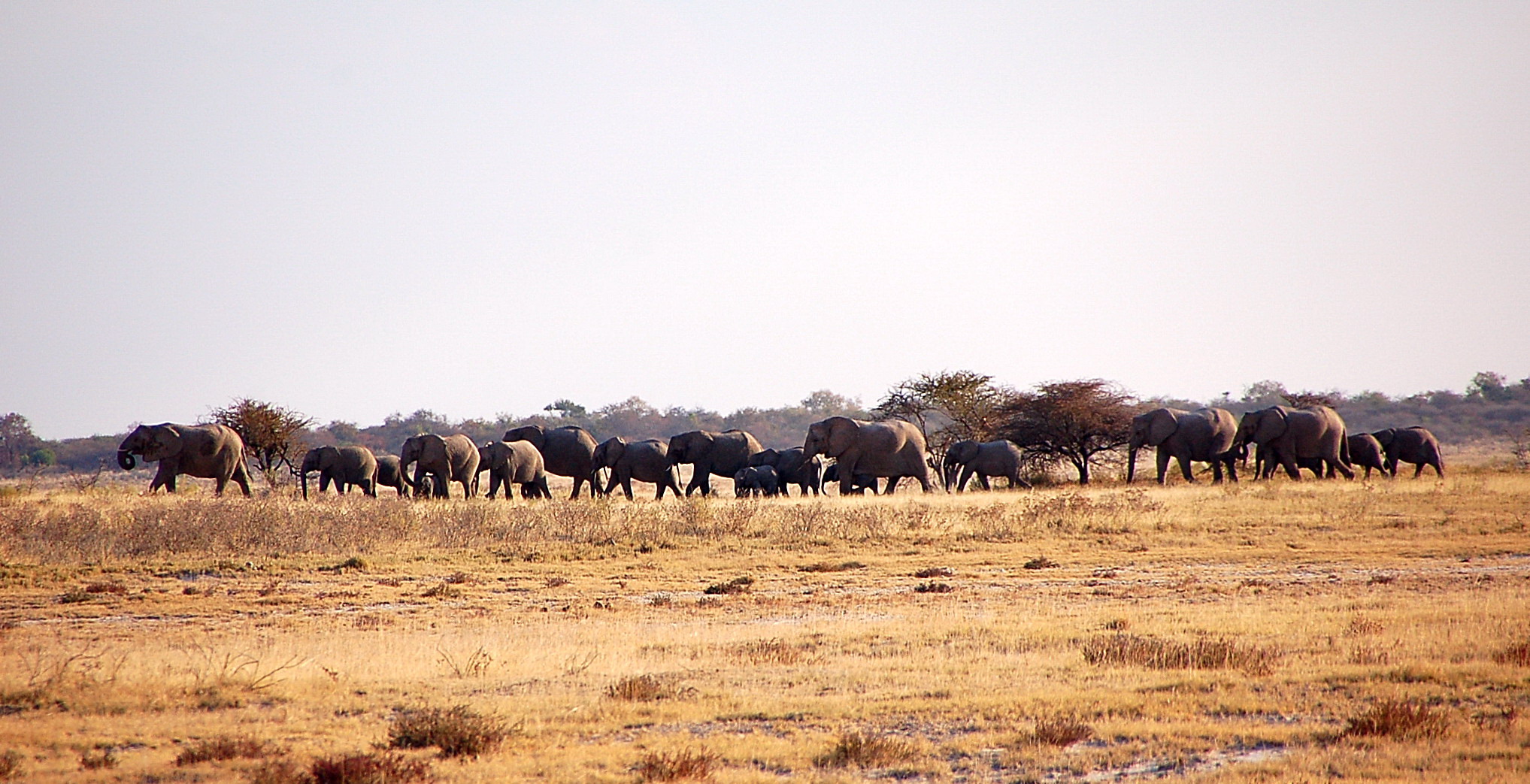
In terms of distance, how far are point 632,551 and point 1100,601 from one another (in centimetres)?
959

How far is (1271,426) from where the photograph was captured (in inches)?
1716

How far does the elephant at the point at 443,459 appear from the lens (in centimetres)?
3862

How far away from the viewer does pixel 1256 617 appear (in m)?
13.8

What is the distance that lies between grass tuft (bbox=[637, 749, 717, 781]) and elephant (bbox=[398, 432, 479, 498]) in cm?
→ 3029

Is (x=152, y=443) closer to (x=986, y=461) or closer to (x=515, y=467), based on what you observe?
(x=515, y=467)

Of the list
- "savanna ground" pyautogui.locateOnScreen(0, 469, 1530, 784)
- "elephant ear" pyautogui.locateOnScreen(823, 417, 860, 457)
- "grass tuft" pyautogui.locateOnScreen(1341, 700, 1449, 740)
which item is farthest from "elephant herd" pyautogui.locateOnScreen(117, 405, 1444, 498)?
"grass tuft" pyautogui.locateOnScreen(1341, 700, 1449, 740)

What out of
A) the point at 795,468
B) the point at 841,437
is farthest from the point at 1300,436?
the point at 795,468

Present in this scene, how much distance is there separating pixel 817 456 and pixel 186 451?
21.1m

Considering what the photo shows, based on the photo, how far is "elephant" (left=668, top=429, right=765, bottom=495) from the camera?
151 feet

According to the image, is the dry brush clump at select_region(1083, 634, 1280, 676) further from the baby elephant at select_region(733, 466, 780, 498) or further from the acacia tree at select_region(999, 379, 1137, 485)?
the acacia tree at select_region(999, 379, 1137, 485)

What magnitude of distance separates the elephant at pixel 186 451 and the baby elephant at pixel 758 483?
51.1 feet

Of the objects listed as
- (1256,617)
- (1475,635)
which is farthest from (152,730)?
(1475,635)

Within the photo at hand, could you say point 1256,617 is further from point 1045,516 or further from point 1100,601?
point 1045,516

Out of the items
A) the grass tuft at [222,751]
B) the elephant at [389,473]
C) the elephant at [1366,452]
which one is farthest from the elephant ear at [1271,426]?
the grass tuft at [222,751]
